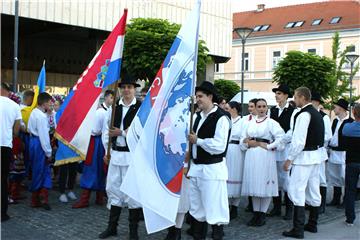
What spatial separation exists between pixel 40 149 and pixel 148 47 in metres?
7.03

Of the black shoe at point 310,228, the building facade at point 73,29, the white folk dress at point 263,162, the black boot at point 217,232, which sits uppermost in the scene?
the building facade at point 73,29

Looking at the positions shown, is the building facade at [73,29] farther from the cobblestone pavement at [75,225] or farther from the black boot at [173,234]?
the black boot at [173,234]

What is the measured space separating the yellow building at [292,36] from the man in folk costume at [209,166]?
3431 cm

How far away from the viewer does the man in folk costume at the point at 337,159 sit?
29.2ft

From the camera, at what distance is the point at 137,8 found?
18594mm

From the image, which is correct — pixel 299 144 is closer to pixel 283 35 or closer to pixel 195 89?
pixel 195 89

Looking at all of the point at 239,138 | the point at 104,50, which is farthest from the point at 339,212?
the point at 104,50

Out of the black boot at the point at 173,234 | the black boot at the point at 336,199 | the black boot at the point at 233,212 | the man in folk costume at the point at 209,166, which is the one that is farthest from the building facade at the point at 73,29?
the black boot at the point at 173,234

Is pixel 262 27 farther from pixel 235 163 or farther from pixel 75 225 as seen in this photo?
pixel 75 225

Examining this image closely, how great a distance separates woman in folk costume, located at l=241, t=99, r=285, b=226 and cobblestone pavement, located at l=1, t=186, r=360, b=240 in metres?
0.36

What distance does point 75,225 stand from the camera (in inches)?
255

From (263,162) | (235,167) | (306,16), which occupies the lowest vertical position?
(235,167)

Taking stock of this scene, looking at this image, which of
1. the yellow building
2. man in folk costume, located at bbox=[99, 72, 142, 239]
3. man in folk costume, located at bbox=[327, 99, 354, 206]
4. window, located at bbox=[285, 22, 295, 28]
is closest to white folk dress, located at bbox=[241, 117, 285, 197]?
man in folk costume, located at bbox=[99, 72, 142, 239]

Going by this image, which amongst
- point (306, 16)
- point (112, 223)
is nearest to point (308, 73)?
point (112, 223)
